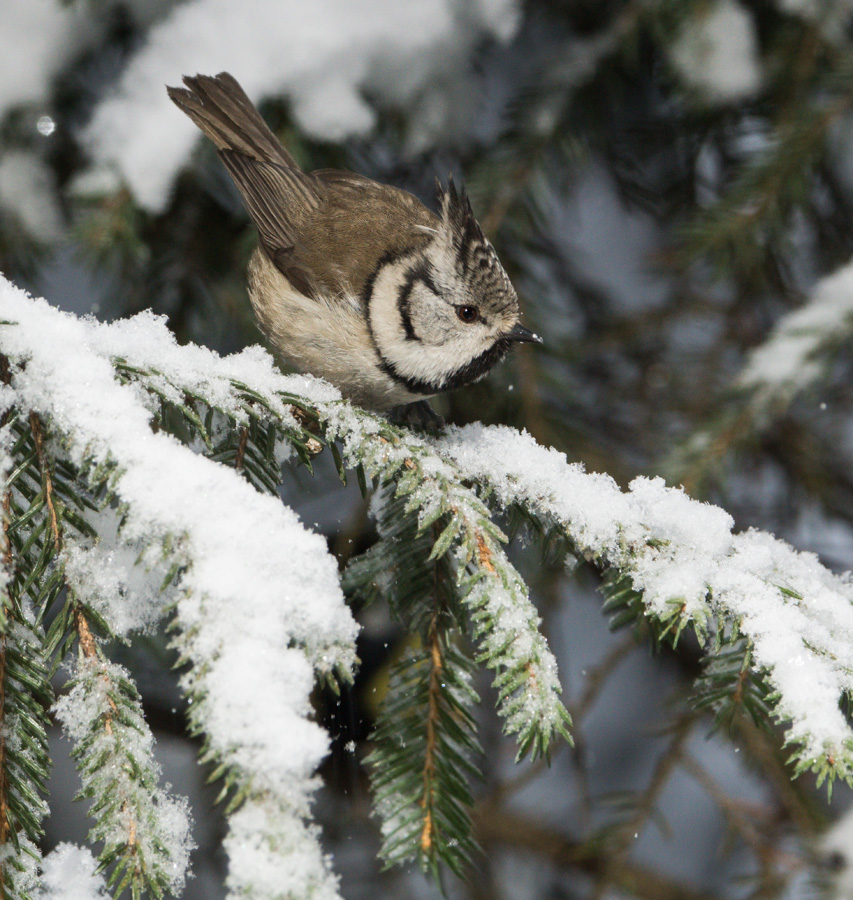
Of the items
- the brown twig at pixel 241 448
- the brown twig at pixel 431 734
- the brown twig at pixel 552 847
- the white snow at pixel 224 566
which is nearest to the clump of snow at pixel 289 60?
the brown twig at pixel 241 448

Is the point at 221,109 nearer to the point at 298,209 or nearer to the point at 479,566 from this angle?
the point at 298,209

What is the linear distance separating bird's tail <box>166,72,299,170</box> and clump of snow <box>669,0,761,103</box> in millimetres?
1020

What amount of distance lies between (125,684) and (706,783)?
1.51 metres

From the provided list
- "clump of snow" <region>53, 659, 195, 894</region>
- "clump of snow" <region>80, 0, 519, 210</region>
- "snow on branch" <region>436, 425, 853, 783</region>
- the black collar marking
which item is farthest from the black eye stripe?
"clump of snow" <region>53, 659, 195, 894</region>

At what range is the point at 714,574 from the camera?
1121mm

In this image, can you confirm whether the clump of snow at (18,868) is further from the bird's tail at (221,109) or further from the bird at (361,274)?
the bird's tail at (221,109)

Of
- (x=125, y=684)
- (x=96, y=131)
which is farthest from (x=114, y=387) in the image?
(x=96, y=131)

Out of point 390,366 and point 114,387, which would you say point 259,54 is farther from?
point 114,387

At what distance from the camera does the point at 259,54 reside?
2188 millimetres

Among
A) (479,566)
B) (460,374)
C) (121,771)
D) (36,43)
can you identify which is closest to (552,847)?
(460,374)

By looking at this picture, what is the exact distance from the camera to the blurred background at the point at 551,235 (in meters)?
1.99

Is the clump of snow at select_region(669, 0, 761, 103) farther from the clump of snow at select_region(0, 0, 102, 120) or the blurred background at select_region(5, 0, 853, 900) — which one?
the clump of snow at select_region(0, 0, 102, 120)

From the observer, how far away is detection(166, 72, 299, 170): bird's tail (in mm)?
2078

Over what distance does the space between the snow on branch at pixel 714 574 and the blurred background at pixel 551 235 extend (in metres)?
0.70
